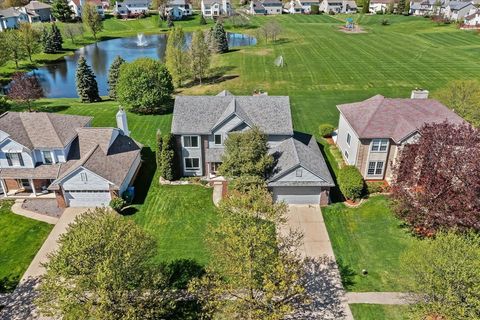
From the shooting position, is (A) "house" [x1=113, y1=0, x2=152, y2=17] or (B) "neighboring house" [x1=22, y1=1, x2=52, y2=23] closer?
(B) "neighboring house" [x1=22, y1=1, x2=52, y2=23]

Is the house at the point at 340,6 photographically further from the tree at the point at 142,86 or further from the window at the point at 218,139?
the window at the point at 218,139

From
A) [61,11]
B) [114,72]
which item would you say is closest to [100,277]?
[114,72]

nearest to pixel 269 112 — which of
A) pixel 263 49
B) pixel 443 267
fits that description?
pixel 443 267

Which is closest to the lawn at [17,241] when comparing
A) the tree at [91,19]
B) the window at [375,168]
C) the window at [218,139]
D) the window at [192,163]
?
the window at [192,163]

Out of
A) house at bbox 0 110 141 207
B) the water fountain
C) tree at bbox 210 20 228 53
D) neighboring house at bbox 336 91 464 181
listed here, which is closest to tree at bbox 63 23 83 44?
the water fountain

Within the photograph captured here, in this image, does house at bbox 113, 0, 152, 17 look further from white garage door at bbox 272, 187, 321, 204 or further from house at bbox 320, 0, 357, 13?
white garage door at bbox 272, 187, 321, 204

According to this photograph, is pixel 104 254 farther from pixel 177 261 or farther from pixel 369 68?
pixel 369 68
